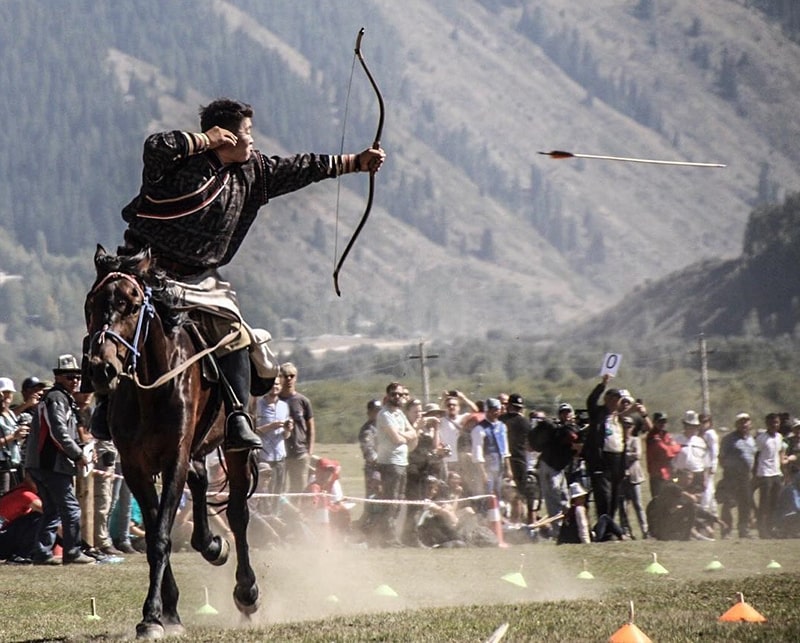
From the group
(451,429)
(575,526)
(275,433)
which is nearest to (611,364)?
(451,429)

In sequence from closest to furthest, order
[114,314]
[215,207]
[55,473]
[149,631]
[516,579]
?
[114,314] < [149,631] < [215,207] < [516,579] < [55,473]

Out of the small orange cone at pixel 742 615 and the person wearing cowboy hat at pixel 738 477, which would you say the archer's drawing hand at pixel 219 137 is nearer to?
the small orange cone at pixel 742 615

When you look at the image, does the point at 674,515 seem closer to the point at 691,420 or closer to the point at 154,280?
the point at 691,420

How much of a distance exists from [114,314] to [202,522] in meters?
2.39

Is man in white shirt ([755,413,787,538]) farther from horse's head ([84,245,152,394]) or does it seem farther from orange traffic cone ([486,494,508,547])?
horse's head ([84,245,152,394])

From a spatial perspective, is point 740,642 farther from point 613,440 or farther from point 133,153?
point 133,153

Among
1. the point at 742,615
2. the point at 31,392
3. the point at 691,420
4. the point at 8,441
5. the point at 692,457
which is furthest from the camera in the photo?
the point at 691,420

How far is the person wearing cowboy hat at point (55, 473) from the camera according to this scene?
52.8 ft

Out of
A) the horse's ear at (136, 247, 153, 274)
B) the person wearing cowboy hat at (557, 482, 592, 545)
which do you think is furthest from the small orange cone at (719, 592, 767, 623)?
the person wearing cowboy hat at (557, 482, 592, 545)

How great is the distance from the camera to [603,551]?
18.0 metres

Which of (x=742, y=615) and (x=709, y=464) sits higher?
(x=709, y=464)

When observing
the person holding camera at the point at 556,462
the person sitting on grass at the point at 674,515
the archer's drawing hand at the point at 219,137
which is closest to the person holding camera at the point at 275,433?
the person holding camera at the point at 556,462

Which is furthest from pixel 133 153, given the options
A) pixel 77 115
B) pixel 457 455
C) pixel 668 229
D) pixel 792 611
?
pixel 792 611

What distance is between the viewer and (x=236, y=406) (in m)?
11.1
